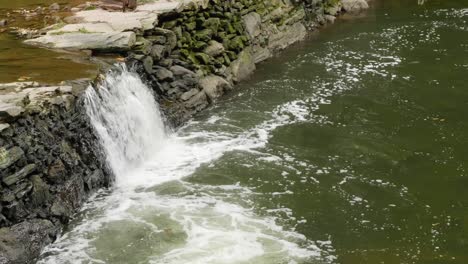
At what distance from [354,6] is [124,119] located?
16.9 meters

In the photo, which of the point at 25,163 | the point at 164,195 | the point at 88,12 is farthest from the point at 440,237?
the point at 88,12

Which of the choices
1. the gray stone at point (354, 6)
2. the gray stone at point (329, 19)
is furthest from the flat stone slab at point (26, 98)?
the gray stone at point (354, 6)

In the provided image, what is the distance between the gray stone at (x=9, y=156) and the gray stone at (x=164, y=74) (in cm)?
558

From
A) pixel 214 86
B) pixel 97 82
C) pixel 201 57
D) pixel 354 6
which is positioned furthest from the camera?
pixel 354 6

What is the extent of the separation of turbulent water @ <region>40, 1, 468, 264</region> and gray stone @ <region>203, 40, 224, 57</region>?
1.23 m

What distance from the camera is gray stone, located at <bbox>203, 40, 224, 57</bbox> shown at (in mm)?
15919

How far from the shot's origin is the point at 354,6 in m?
25.6

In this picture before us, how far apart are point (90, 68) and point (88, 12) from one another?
4.04 metres

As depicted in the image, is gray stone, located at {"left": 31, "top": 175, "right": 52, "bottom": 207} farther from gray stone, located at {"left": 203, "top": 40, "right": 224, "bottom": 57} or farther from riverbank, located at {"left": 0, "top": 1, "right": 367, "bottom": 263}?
gray stone, located at {"left": 203, "top": 40, "right": 224, "bottom": 57}

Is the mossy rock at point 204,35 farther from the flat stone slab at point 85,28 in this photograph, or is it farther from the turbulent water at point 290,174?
the flat stone slab at point 85,28

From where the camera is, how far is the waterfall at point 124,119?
1070 centimetres

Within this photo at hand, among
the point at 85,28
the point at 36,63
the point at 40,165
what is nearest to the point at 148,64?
the point at 85,28

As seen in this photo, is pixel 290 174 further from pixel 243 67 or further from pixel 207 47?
pixel 243 67

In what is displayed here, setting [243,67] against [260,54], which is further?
[260,54]
